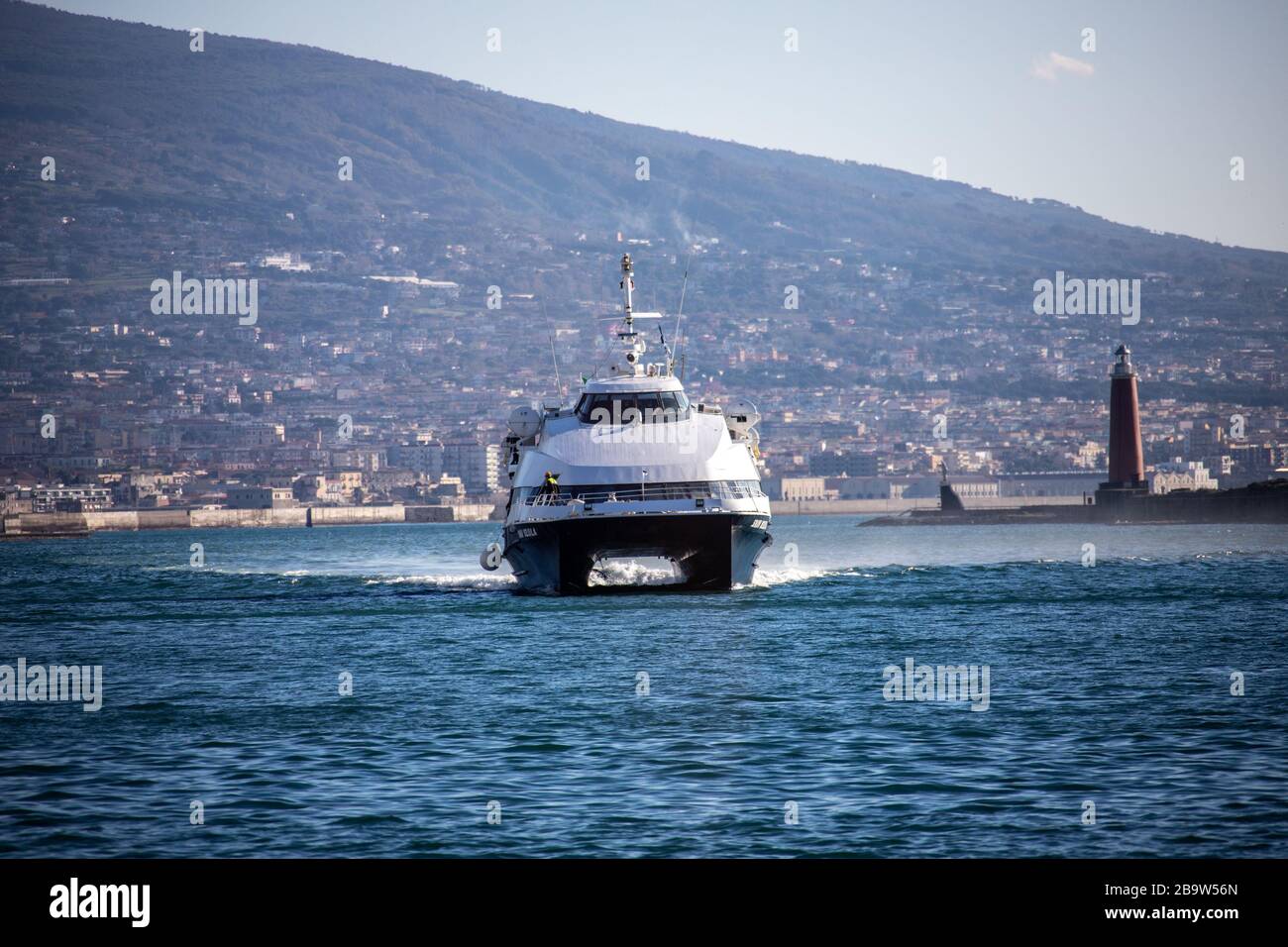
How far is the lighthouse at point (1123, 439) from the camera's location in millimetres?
119775

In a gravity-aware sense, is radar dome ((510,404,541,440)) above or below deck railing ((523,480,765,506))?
above

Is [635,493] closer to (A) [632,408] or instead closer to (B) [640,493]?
(B) [640,493]

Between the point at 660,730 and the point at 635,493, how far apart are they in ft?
67.6

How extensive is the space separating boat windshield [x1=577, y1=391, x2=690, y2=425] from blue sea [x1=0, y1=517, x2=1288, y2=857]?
512cm

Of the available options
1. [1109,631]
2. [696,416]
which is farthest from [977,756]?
[696,416]

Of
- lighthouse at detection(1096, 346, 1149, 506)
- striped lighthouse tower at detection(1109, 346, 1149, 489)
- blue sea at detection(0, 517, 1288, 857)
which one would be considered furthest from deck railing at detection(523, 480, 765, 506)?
lighthouse at detection(1096, 346, 1149, 506)

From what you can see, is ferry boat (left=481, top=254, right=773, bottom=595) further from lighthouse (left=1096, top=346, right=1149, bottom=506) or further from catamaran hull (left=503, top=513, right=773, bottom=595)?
lighthouse (left=1096, top=346, right=1149, bottom=506)

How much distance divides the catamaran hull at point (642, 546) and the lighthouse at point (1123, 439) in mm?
79579

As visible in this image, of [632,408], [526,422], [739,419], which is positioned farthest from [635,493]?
[526,422]

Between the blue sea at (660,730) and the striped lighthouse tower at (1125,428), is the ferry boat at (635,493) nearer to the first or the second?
the blue sea at (660,730)

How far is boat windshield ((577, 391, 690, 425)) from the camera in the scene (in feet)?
150

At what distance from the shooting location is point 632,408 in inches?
1800

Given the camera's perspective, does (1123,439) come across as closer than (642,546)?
No

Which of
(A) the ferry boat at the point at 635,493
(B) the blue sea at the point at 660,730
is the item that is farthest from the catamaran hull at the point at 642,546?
(B) the blue sea at the point at 660,730
